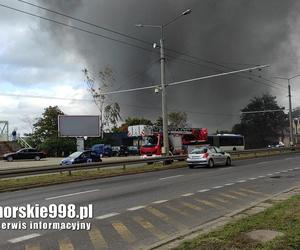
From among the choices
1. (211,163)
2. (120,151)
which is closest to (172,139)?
(211,163)

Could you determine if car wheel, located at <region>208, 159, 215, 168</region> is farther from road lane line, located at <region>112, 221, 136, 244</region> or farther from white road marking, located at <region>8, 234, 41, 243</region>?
white road marking, located at <region>8, 234, 41, 243</region>

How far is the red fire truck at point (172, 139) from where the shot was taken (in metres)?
44.1

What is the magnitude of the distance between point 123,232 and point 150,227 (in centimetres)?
74

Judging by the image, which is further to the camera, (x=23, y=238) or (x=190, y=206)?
(x=190, y=206)

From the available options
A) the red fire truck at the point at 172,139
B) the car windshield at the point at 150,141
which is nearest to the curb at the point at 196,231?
the red fire truck at the point at 172,139

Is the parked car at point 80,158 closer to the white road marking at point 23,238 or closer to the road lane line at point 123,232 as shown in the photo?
the road lane line at point 123,232

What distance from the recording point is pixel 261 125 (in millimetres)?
128875

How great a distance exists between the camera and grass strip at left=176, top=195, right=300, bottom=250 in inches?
301

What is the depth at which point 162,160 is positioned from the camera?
3478cm

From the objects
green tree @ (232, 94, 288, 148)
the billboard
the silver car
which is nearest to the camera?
the silver car

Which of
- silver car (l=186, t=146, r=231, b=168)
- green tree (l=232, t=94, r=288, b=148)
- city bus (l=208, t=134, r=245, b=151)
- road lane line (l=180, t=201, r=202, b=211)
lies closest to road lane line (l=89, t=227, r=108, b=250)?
road lane line (l=180, t=201, r=202, b=211)

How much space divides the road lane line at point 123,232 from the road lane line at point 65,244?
1.03 m

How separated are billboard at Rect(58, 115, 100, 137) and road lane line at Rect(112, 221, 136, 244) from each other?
1865 inches

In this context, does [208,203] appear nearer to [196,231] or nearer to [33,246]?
[196,231]
